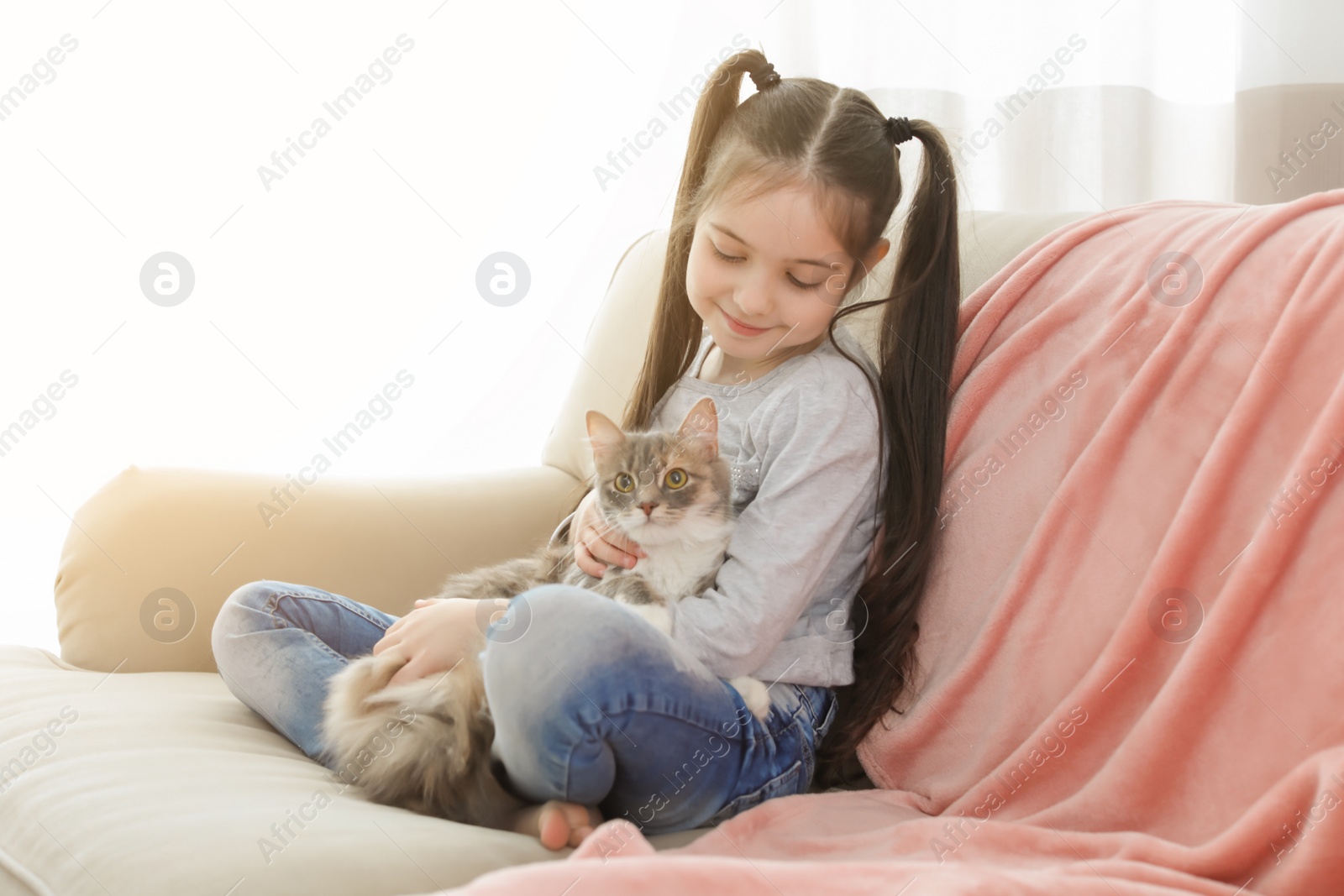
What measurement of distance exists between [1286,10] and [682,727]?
221cm

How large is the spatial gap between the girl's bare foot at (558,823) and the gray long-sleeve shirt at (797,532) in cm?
27

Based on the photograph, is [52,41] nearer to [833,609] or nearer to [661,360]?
[661,360]

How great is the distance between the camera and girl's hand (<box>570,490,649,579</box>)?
1.42 metres

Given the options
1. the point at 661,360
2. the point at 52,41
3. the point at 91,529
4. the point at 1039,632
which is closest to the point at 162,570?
the point at 91,529

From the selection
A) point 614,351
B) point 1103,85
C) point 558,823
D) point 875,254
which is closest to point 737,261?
point 875,254

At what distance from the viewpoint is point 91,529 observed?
64.2 inches

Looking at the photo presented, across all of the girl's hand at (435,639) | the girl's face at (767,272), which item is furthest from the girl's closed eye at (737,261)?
the girl's hand at (435,639)

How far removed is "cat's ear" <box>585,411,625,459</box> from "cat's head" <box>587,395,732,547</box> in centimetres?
2

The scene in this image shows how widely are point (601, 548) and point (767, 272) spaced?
1.56 ft

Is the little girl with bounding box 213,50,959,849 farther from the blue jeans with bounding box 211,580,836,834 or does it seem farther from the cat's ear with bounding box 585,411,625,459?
the cat's ear with bounding box 585,411,625,459

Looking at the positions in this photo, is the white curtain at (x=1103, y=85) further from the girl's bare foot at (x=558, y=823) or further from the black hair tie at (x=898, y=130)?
the girl's bare foot at (x=558, y=823)

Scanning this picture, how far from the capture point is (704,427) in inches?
55.3

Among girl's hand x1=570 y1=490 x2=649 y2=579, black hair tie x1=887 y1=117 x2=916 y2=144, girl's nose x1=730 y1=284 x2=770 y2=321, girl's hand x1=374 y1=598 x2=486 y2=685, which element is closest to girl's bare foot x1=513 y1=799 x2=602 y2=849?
girl's hand x1=374 y1=598 x2=486 y2=685

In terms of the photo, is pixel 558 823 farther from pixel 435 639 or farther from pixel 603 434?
pixel 603 434
